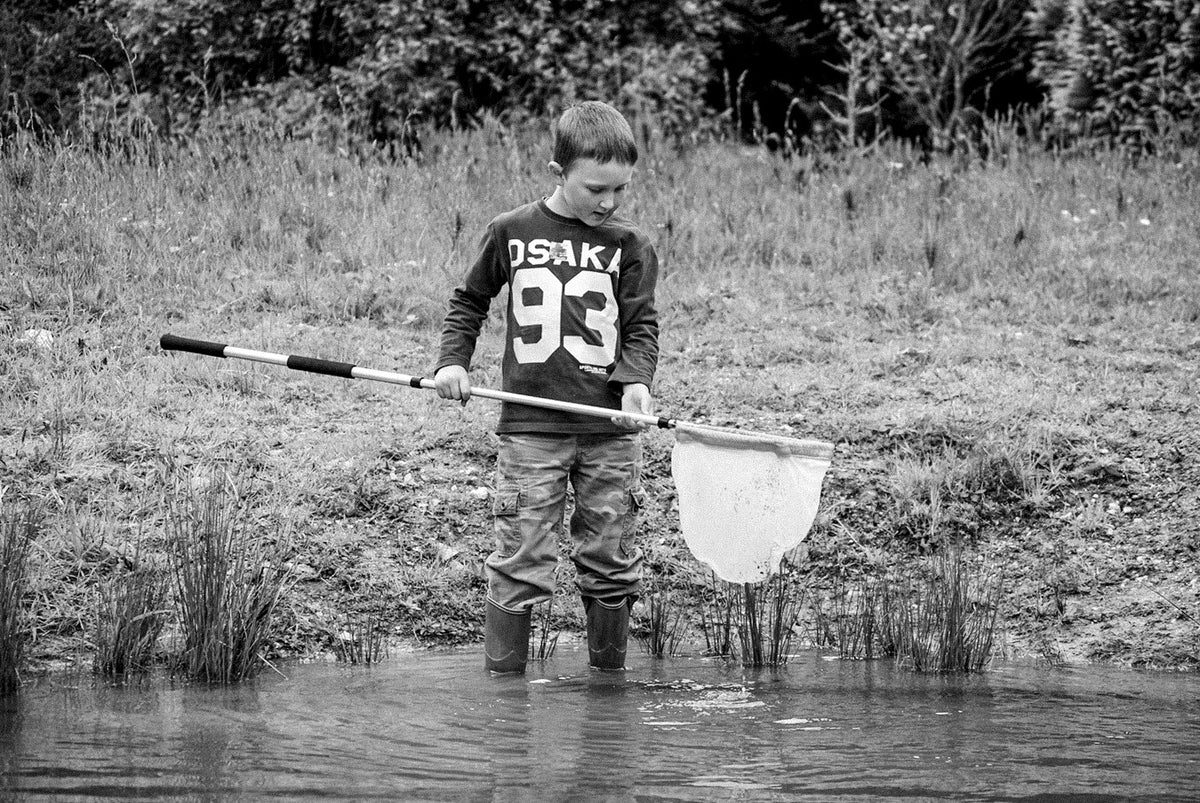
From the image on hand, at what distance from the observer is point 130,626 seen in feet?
13.5

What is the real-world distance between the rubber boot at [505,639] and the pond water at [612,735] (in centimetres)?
5

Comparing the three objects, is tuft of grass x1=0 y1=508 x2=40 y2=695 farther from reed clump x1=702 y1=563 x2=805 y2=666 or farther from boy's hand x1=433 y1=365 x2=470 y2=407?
reed clump x1=702 y1=563 x2=805 y2=666

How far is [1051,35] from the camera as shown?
13.8 m

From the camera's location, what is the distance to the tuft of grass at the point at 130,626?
13.4 ft

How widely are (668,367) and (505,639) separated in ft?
9.40

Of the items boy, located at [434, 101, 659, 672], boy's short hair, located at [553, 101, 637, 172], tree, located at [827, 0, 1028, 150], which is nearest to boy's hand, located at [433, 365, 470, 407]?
boy, located at [434, 101, 659, 672]

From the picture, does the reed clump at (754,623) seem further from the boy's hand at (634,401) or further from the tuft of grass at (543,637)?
the boy's hand at (634,401)

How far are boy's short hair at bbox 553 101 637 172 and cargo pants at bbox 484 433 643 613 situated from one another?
0.84m

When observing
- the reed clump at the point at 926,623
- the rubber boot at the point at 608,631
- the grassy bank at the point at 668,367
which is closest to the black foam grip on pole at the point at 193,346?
the grassy bank at the point at 668,367

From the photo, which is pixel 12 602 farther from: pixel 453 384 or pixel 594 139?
pixel 594 139

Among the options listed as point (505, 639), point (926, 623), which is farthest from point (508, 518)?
point (926, 623)

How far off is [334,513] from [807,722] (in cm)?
232

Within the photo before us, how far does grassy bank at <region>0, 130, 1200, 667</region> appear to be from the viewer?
198 inches

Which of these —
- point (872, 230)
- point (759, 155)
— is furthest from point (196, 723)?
point (759, 155)
